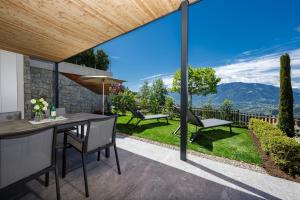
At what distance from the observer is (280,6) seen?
14.9 metres

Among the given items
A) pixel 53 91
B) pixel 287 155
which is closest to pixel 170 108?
pixel 287 155

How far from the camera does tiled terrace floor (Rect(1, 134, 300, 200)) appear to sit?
1934 mm

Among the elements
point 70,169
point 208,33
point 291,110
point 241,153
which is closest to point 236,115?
point 291,110

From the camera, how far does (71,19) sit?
3.27 m

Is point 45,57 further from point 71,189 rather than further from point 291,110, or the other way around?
point 291,110

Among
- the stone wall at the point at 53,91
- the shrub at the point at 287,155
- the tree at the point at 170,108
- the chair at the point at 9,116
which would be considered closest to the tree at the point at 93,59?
the stone wall at the point at 53,91

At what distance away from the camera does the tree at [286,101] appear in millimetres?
5656

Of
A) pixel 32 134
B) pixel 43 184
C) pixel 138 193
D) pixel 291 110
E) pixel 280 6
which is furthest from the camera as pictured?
pixel 280 6

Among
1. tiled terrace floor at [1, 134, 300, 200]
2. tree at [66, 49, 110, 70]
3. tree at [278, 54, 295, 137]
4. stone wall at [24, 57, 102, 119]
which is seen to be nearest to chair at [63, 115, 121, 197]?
tiled terrace floor at [1, 134, 300, 200]

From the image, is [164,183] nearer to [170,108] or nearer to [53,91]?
[170,108]

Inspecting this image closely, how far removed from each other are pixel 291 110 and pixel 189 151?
17.0 feet

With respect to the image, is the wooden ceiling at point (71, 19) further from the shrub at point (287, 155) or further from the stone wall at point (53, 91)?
the shrub at point (287, 155)

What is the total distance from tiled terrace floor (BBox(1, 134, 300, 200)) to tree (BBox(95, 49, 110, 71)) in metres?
13.0

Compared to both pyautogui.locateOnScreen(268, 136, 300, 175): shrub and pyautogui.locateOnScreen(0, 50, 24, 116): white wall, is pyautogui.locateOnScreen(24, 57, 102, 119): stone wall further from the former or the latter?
pyautogui.locateOnScreen(268, 136, 300, 175): shrub
